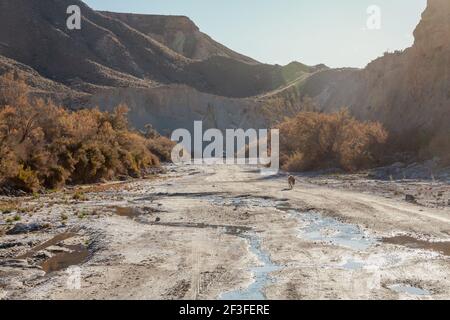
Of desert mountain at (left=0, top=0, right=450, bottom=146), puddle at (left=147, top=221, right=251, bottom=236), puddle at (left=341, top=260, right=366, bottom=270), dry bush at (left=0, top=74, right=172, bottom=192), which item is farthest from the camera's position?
desert mountain at (left=0, top=0, right=450, bottom=146)

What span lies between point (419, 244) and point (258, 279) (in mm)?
5430

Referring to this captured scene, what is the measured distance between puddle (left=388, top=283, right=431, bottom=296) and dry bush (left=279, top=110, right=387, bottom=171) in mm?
34538

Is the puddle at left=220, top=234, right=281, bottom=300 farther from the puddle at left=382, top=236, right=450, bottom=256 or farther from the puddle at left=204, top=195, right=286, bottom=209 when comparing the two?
the puddle at left=204, top=195, right=286, bottom=209

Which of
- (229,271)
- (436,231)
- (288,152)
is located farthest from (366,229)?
(288,152)

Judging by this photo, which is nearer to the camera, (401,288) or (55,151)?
(401,288)

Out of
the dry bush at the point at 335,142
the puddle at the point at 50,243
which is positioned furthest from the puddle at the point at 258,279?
the dry bush at the point at 335,142

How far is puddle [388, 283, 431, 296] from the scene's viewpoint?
29.4 feet

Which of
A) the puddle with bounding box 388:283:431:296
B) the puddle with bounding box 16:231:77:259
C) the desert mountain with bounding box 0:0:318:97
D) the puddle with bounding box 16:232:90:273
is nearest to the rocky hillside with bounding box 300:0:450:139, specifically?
the puddle with bounding box 16:231:77:259

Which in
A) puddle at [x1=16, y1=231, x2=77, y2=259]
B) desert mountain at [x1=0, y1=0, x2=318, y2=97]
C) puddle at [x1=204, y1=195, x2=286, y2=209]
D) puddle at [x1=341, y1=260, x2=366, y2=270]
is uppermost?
desert mountain at [x1=0, y1=0, x2=318, y2=97]

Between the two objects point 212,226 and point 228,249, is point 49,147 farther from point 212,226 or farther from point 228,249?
point 228,249

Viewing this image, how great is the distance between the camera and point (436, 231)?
1527 cm
